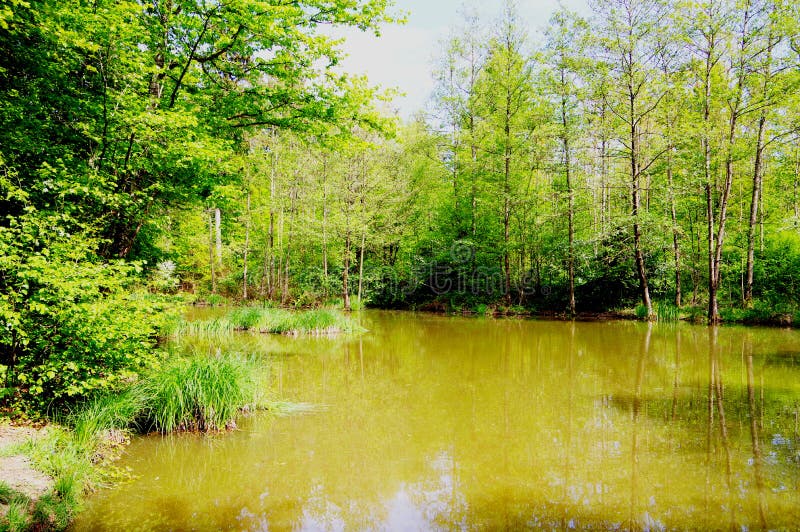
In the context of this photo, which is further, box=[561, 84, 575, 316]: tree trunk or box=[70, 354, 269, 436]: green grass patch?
box=[561, 84, 575, 316]: tree trunk

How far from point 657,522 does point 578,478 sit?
806mm

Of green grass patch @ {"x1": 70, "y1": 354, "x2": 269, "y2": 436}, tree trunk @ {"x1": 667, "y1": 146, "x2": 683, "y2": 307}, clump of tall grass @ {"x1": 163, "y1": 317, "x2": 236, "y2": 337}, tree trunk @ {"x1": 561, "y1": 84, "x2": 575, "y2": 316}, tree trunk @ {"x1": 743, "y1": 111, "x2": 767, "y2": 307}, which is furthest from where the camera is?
tree trunk @ {"x1": 561, "y1": 84, "x2": 575, "y2": 316}

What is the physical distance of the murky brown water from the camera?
3.52m

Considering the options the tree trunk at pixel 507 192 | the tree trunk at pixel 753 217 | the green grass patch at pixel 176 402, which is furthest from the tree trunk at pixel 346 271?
the green grass patch at pixel 176 402

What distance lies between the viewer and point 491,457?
15.0 feet

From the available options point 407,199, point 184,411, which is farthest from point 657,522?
point 407,199

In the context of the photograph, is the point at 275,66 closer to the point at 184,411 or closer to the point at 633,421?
the point at 184,411

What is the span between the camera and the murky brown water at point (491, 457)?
3.52 metres

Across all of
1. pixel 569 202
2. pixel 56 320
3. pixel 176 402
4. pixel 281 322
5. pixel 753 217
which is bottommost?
pixel 176 402

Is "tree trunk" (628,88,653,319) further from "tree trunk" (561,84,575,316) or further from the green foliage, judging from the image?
"tree trunk" (561,84,575,316)

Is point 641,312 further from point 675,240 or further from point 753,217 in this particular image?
point 753,217

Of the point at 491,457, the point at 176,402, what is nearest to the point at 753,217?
the point at 491,457

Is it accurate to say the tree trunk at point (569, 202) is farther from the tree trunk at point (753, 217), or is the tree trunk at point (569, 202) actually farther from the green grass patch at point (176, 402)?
the green grass patch at point (176, 402)

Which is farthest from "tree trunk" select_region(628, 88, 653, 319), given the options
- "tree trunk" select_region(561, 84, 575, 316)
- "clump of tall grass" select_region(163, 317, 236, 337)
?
"clump of tall grass" select_region(163, 317, 236, 337)
